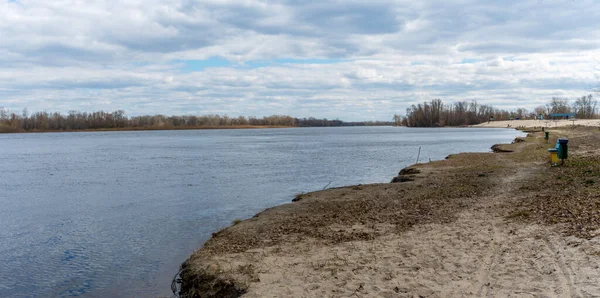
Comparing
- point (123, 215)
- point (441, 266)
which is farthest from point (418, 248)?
point (123, 215)

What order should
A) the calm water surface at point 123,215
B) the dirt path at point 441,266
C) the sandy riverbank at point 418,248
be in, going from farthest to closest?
1. the calm water surface at point 123,215
2. the sandy riverbank at point 418,248
3. the dirt path at point 441,266

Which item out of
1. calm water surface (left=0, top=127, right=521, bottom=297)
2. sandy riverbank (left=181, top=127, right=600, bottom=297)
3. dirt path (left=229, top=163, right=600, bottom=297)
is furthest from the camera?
calm water surface (left=0, top=127, right=521, bottom=297)

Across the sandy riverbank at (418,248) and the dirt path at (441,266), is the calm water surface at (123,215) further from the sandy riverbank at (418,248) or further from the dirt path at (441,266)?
the dirt path at (441,266)

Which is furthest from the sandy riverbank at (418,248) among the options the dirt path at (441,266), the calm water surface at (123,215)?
the calm water surface at (123,215)

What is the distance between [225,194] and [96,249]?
28.2ft

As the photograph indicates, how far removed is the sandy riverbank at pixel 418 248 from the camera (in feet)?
23.0

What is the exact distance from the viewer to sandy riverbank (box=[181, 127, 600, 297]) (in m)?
7.02

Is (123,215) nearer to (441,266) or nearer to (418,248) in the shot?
(418,248)

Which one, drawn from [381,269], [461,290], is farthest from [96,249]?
[461,290]

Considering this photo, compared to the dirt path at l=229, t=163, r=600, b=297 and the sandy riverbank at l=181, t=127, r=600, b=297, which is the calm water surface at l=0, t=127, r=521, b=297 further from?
the dirt path at l=229, t=163, r=600, b=297

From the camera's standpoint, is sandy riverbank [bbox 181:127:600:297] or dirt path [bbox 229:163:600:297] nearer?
dirt path [bbox 229:163:600:297]

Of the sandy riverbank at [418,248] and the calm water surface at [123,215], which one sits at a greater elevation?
the sandy riverbank at [418,248]

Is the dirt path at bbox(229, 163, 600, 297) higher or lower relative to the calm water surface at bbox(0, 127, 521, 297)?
higher

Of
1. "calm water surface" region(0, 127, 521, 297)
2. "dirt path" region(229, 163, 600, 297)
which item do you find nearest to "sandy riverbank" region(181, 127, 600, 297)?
"dirt path" region(229, 163, 600, 297)
